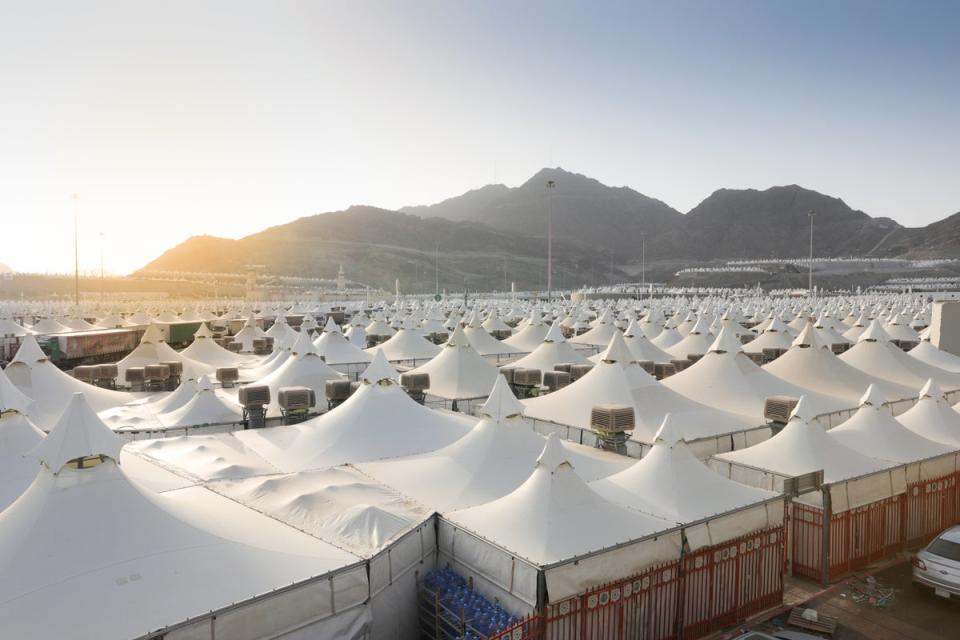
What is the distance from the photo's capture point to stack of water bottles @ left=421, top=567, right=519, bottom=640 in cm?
918

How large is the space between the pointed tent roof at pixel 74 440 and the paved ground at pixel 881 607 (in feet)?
34.6

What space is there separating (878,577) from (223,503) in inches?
490

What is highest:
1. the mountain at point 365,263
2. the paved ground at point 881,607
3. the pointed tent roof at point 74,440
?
the mountain at point 365,263

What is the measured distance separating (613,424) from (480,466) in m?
4.84

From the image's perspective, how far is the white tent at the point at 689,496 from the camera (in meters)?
11.2

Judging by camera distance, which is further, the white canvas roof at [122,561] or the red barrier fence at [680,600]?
the red barrier fence at [680,600]

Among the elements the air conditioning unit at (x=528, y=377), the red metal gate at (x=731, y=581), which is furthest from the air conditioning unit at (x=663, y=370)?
the red metal gate at (x=731, y=581)

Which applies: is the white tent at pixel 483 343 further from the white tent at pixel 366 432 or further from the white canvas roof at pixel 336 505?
the white canvas roof at pixel 336 505

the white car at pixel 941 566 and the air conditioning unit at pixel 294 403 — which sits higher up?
the air conditioning unit at pixel 294 403

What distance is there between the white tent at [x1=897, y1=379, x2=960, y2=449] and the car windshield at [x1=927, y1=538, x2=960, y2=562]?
570 centimetres

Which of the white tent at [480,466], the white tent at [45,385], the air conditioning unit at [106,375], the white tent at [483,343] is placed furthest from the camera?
the white tent at [483,343]

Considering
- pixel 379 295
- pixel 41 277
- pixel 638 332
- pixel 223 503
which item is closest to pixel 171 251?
pixel 41 277

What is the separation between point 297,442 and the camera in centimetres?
1678

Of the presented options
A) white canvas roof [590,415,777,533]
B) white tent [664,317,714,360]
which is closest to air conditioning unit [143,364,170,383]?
white canvas roof [590,415,777,533]
